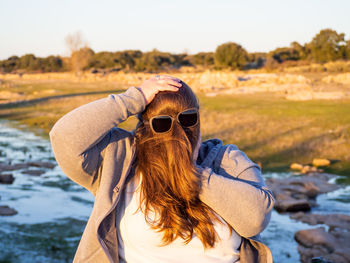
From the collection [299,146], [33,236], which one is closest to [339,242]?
[33,236]

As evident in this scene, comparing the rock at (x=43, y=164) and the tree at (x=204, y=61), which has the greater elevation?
the tree at (x=204, y=61)

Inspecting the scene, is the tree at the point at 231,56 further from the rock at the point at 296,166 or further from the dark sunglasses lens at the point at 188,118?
the dark sunglasses lens at the point at 188,118

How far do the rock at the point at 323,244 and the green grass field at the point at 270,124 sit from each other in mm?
2775

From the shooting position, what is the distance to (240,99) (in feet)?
55.0

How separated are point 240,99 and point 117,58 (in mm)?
33206

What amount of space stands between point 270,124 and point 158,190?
32.9ft

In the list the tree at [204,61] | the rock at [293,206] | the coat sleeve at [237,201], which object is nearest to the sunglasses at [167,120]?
the coat sleeve at [237,201]

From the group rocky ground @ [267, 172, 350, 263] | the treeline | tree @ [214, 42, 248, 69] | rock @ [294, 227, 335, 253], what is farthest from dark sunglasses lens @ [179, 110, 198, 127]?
tree @ [214, 42, 248, 69]

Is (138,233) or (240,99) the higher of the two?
(138,233)

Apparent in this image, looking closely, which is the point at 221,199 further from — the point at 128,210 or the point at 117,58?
the point at 117,58

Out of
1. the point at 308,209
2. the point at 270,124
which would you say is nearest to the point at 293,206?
the point at 308,209

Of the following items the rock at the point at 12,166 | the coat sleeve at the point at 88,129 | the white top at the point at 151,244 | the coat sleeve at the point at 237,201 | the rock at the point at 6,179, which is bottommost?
the rock at the point at 12,166

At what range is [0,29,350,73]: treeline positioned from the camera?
1336 inches

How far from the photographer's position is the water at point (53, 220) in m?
4.09
